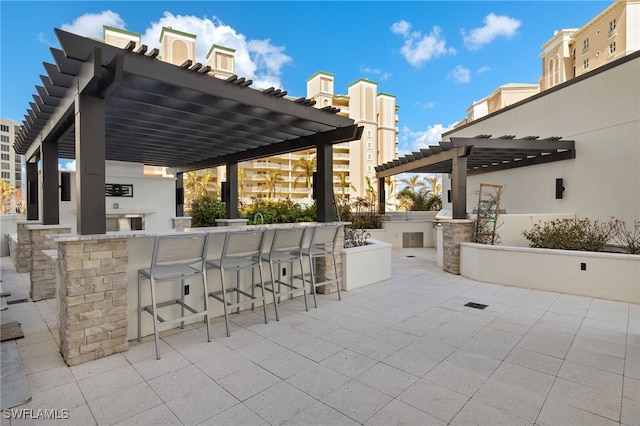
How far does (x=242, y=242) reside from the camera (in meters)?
3.67

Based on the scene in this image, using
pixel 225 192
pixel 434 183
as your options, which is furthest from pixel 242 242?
pixel 434 183

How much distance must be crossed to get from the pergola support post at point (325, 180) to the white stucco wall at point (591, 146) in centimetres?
660

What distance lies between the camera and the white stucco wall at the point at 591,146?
6.70 meters

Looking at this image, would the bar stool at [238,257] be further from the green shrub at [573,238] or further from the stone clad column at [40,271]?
the green shrub at [573,238]

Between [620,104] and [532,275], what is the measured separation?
4.81 meters

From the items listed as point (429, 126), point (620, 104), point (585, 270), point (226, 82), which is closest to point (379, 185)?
point (620, 104)

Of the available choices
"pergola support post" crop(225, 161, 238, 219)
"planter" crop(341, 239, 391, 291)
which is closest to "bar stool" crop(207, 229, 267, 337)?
"planter" crop(341, 239, 391, 291)

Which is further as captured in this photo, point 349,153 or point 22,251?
point 349,153

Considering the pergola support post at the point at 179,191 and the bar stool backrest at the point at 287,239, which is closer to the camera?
the bar stool backrest at the point at 287,239

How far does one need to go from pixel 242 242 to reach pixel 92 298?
1.49 metres

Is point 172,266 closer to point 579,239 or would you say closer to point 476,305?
point 476,305

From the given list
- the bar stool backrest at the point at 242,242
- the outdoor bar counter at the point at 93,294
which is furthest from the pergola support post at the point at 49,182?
the bar stool backrest at the point at 242,242

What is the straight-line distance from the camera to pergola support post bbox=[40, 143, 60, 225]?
536 centimetres

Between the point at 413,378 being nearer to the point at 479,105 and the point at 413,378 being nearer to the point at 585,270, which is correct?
the point at 585,270
